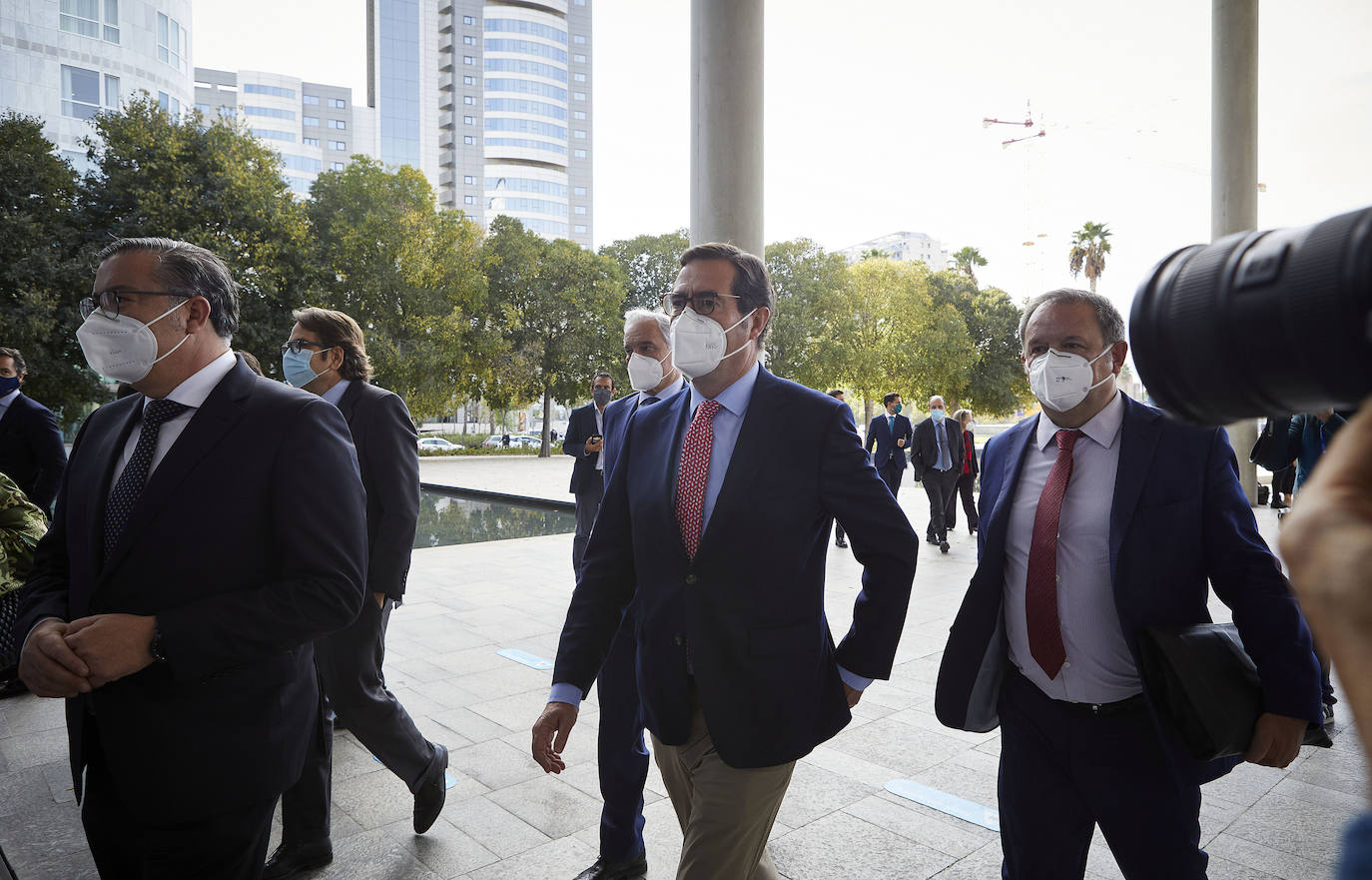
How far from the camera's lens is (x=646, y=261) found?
41.2 meters

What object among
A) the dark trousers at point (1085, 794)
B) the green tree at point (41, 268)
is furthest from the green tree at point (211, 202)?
the dark trousers at point (1085, 794)

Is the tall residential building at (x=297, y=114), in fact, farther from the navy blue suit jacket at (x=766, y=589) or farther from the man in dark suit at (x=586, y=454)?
the navy blue suit jacket at (x=766, y=589)

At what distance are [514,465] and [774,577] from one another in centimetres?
2943

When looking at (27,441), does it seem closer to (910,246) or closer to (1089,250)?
(1089,250)

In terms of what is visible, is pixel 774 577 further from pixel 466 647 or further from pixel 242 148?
pixel 242 148

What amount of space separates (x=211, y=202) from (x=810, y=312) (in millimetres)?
23820

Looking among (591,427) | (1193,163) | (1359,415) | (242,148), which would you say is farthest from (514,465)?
(1193,163)

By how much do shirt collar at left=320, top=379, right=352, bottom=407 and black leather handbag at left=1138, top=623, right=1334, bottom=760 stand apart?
125 inches

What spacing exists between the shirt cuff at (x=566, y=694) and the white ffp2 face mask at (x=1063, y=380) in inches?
58.8

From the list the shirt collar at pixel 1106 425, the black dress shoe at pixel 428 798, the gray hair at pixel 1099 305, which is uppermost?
the gray hair at pixel 1099 305

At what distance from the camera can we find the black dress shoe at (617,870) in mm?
3111

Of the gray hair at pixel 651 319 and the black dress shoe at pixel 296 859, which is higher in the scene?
the gray hair at pixel 651 319

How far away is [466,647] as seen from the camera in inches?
253

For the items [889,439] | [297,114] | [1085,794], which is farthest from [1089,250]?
[297,114]
